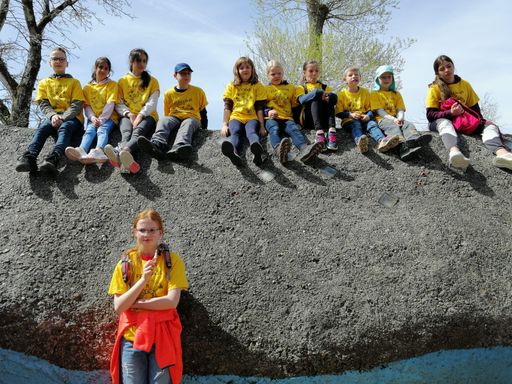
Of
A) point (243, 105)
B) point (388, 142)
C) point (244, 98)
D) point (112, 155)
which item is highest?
point (244, 98)

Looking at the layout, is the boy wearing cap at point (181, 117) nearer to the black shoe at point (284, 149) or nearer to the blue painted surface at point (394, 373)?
the black shoe at point (284, 149)

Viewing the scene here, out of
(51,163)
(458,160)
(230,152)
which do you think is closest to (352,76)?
(458,160)

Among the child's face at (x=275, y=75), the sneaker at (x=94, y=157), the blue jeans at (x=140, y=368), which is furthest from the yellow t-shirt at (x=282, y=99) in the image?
the blue jeans at (x=140, y=368)

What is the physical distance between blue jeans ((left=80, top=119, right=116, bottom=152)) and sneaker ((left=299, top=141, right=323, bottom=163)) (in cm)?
251

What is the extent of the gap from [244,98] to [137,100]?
4.88ft

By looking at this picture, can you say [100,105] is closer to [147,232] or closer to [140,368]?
[147,232]

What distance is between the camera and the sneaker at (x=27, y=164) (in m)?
3.96

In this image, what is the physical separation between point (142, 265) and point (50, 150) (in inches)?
112

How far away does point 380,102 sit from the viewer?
15.6 ft

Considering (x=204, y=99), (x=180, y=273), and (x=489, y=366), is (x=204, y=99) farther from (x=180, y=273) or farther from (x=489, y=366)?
(x=489, y=366)

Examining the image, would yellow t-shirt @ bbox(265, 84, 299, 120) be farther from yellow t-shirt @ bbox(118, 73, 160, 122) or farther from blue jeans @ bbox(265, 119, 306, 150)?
yellow t-shirt @ bbox(118, 73, 160, 122)

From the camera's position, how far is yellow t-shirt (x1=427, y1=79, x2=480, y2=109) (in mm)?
4703

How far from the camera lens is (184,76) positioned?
15.3ft

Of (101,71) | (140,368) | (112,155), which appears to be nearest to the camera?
(140,368)
